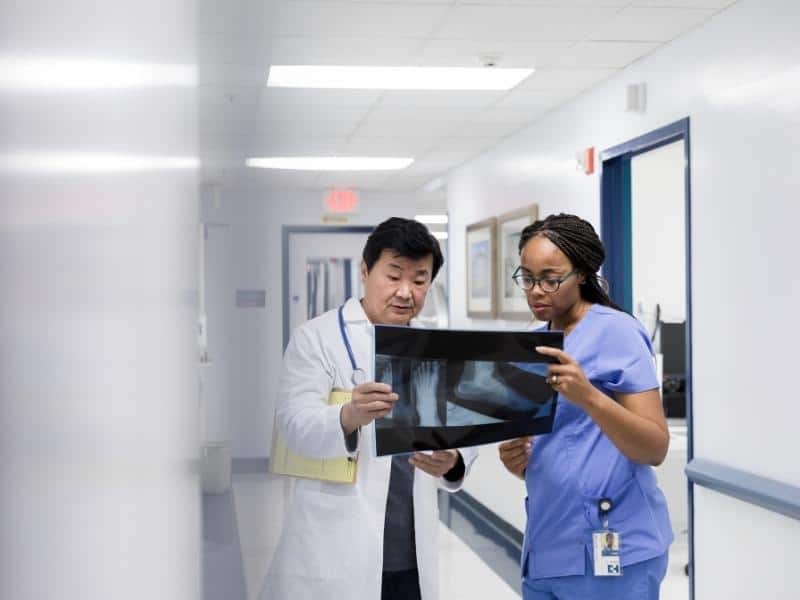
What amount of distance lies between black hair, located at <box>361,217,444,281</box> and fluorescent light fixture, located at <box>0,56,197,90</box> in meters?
0.95

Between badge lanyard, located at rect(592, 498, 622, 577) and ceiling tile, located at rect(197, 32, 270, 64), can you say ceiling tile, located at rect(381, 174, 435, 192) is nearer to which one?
badge lanyard, located at rect(592, 498, 622, 577)

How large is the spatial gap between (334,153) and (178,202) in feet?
16.8

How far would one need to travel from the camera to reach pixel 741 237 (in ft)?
9.14

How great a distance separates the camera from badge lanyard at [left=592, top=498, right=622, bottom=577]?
1.38 meters

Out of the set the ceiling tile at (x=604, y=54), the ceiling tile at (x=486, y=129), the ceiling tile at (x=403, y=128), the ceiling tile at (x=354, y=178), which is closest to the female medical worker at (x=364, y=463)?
the ceiling tile at (x=604, y=54)

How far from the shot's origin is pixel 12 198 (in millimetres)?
168

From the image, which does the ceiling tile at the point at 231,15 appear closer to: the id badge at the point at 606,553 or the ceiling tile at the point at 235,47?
the ceiling tile at the point at 235,47

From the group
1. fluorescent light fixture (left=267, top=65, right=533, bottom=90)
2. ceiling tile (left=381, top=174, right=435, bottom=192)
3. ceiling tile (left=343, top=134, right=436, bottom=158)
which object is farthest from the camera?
ceiling tile (left=381, top=174, right=435, bottom=192)

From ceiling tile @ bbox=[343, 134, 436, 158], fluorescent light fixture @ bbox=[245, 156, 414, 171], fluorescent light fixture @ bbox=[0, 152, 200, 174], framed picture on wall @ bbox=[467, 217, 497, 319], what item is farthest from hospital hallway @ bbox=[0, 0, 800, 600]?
fluorescent light fixture @ bbox=[245, 156, 414, 171]

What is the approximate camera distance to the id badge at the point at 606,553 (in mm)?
1381

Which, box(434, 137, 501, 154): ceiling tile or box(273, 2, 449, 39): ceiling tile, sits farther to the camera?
box(434, 137, 501, 154): ceiling tile

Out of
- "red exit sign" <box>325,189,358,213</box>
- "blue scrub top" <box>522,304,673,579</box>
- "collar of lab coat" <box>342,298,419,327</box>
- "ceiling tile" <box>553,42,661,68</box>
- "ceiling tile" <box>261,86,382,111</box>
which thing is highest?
"ceiling tile" <box>553,42,661,68</box>

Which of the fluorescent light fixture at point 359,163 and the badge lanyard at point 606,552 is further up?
the fluorescent light fixture at point 359,163

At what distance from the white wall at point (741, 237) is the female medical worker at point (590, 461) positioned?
1276 millimetres
